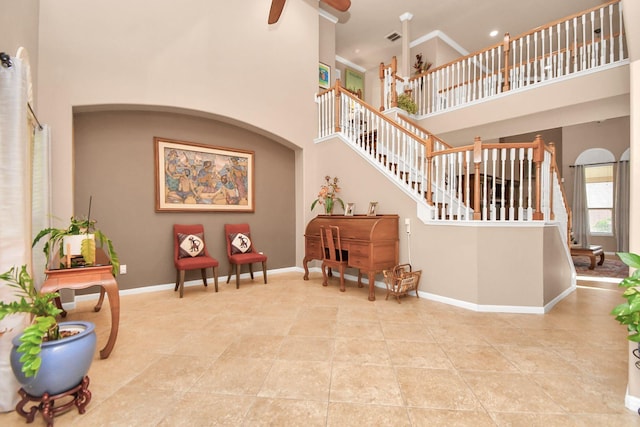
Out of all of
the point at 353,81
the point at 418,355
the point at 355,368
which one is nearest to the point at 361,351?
the point at 355,368

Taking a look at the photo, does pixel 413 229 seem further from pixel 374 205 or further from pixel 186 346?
pixel 186 346

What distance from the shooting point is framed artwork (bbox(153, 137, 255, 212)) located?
4.45m

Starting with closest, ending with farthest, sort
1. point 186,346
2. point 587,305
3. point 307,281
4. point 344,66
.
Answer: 1. point 186,346
2. point 587,305
3. point 307,281
4. point 344,66

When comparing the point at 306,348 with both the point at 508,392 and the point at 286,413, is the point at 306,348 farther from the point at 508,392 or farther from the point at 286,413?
the point at 508,392

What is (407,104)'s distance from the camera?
6172mm

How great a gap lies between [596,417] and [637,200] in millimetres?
1261

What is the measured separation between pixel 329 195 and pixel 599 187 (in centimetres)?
880

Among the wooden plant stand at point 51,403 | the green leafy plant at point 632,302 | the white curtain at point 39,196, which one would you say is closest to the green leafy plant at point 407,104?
the green leafy plant at point 632,302

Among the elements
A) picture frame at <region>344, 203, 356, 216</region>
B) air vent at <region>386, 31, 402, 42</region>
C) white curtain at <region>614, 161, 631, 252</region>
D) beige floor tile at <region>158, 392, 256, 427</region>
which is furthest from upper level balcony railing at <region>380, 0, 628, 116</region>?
beige floor tile at <region>158, 392, 256, 427</region>

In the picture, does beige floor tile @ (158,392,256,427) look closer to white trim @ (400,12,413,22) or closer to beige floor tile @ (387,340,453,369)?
beige floor tile @ (387,340,453,369)

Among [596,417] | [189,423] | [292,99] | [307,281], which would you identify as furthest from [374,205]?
[189,423]

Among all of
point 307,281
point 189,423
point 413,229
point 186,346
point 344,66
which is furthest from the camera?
point 344,66

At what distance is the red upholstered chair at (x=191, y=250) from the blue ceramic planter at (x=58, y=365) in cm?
239

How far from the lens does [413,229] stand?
4105 millimetres
